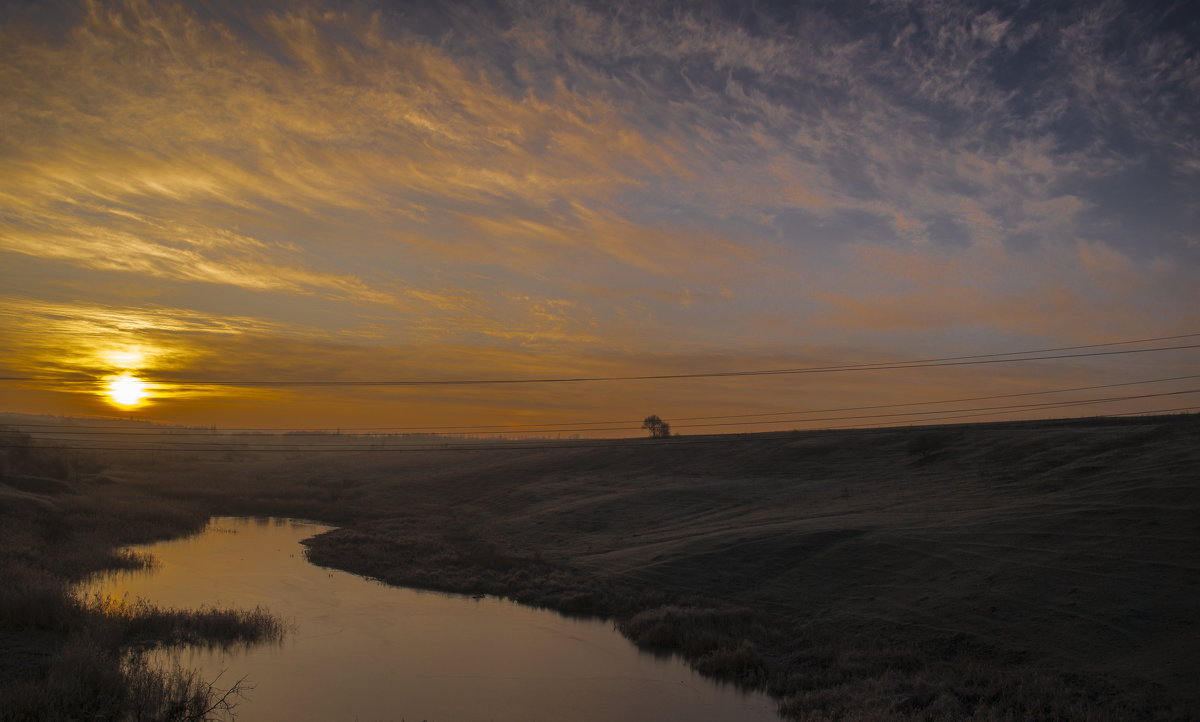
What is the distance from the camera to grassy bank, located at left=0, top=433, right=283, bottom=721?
47.8 feet

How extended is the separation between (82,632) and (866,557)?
84.0 ft

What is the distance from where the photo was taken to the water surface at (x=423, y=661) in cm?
1766

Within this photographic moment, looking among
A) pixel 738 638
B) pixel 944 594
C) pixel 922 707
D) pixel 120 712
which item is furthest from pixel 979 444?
pixel 120 712

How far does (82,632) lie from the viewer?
18.9 meters

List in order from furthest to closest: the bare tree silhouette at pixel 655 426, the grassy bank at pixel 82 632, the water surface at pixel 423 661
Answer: the bare tree silhouette at pixel 655 426 → the water surface at pixel 423 661 → the grassy bank at pixel 82 632

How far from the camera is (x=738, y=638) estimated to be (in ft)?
73.3

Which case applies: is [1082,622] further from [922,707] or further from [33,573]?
[33,573]

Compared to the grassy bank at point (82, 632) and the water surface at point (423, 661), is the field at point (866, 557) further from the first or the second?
the water surface at point (423, 661)

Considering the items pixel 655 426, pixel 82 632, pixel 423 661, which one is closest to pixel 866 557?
pixel 423 661

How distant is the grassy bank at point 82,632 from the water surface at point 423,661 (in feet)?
3.79

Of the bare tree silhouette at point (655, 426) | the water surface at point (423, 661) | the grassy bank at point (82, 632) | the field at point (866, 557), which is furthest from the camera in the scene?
the bare tree silhouette at point (655, 426)

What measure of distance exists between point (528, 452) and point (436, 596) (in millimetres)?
52630

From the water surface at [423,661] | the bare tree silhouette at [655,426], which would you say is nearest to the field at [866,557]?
the water surface at [423,661]

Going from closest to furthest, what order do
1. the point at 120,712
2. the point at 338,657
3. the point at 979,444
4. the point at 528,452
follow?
the point at 120,712, the point at 338,657, the point at 979,444, the point at 528,452
